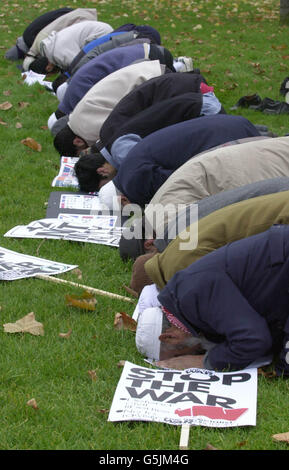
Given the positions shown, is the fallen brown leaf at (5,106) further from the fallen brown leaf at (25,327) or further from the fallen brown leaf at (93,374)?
the fallen brown leaf at (93,374)

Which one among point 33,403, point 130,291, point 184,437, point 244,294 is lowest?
point 130,291

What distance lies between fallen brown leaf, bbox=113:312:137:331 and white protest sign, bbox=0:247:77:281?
84 centimetres

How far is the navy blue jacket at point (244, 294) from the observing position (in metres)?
3.15

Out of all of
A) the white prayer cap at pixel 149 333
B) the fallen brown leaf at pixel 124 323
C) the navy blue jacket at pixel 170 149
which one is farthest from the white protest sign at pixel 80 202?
the white prayer cap at pixel 149 333

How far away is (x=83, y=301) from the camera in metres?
4.12

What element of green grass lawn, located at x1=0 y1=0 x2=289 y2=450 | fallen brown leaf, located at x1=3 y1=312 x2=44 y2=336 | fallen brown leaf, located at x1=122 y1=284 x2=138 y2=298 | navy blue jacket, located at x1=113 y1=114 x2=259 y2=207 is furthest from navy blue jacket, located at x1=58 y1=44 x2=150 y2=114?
fallen brown leaf, located at x1=3 y1=312 x2=44 y2=336

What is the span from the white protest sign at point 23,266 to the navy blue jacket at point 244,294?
152 cm

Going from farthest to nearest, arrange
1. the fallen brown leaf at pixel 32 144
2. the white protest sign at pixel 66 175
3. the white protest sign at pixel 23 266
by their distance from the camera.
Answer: the fallen brown leaf at pixel 32 144 < the white protest sign at pixel 66 175 < the white protest sign at pixel 23 266

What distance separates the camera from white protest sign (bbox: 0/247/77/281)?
450 centimetres

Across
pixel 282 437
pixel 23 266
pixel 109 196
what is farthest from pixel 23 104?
pixel 282 437

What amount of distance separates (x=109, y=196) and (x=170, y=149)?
77 cm

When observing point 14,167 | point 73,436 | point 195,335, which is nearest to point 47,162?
point 14,167

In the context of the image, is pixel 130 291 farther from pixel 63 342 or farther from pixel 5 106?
pixel 5 106

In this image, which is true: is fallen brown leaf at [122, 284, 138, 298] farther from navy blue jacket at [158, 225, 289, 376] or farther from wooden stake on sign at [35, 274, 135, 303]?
navy blue jacket at [158, 225, 289, 376]
